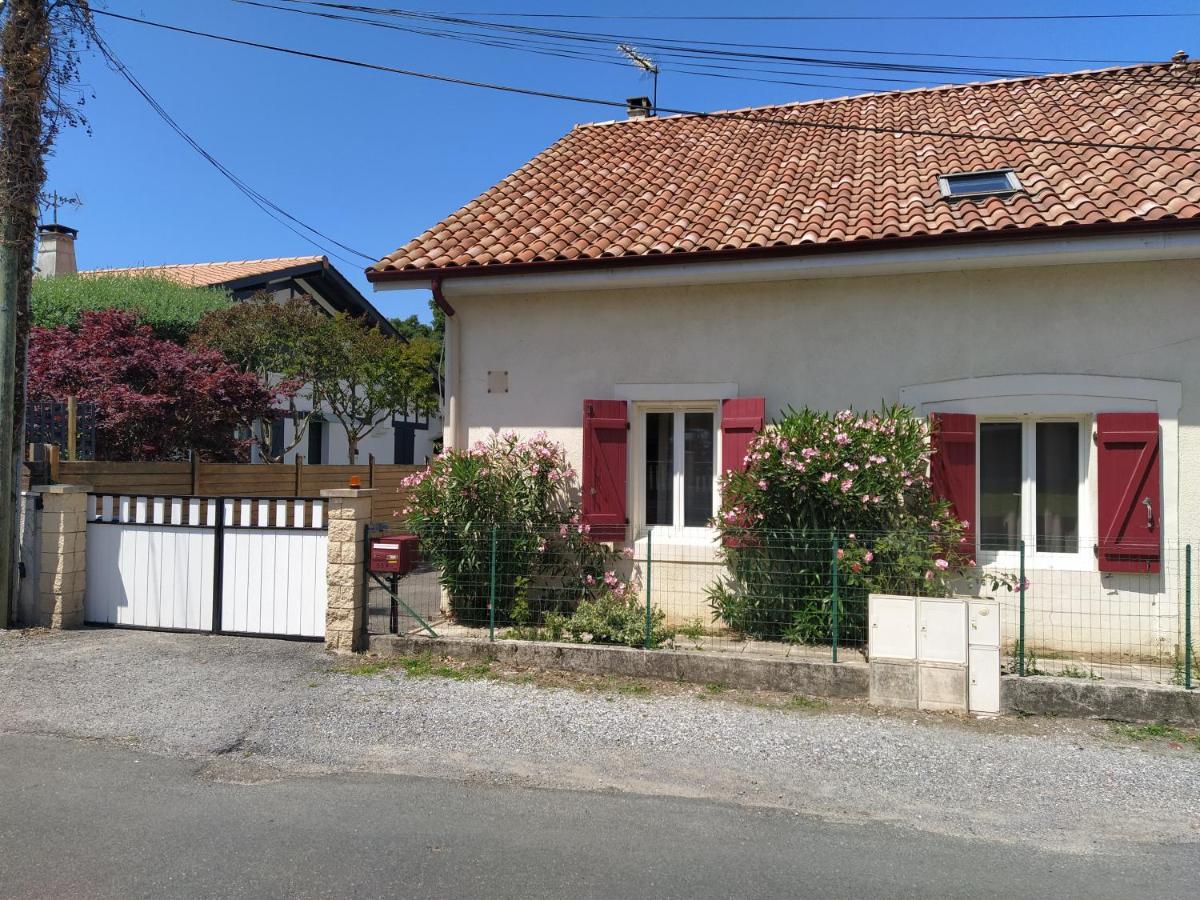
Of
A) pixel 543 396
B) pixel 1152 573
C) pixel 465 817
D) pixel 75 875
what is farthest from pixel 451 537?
pixel 1152 573

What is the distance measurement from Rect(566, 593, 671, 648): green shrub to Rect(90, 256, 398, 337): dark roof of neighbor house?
587 inches

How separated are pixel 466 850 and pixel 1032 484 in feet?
20.0

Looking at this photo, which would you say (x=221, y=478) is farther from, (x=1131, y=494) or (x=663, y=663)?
(x=1131, y=494)

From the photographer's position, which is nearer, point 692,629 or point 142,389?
point 692,629

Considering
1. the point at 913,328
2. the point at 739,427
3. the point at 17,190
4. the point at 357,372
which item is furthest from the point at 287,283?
the point at 913,328

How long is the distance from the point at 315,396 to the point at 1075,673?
1491 centimetres

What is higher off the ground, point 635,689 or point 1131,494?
point 1131,494

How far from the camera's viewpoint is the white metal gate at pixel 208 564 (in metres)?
7.53

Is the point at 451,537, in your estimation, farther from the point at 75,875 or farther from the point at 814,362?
the point at 75,875

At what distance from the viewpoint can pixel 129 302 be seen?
596 inches

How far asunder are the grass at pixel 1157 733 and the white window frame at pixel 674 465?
3751 mm

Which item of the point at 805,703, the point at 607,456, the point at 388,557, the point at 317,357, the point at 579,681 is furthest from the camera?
the point at 317,357

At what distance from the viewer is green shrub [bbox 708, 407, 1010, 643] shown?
6.73 metres

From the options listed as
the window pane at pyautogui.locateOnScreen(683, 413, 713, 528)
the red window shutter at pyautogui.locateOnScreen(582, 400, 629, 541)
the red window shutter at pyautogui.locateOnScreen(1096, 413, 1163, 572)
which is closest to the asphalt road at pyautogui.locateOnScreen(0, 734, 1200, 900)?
the red window shutter at pyautogui.locateOnScreen(1096, 413, 1163, 572)
